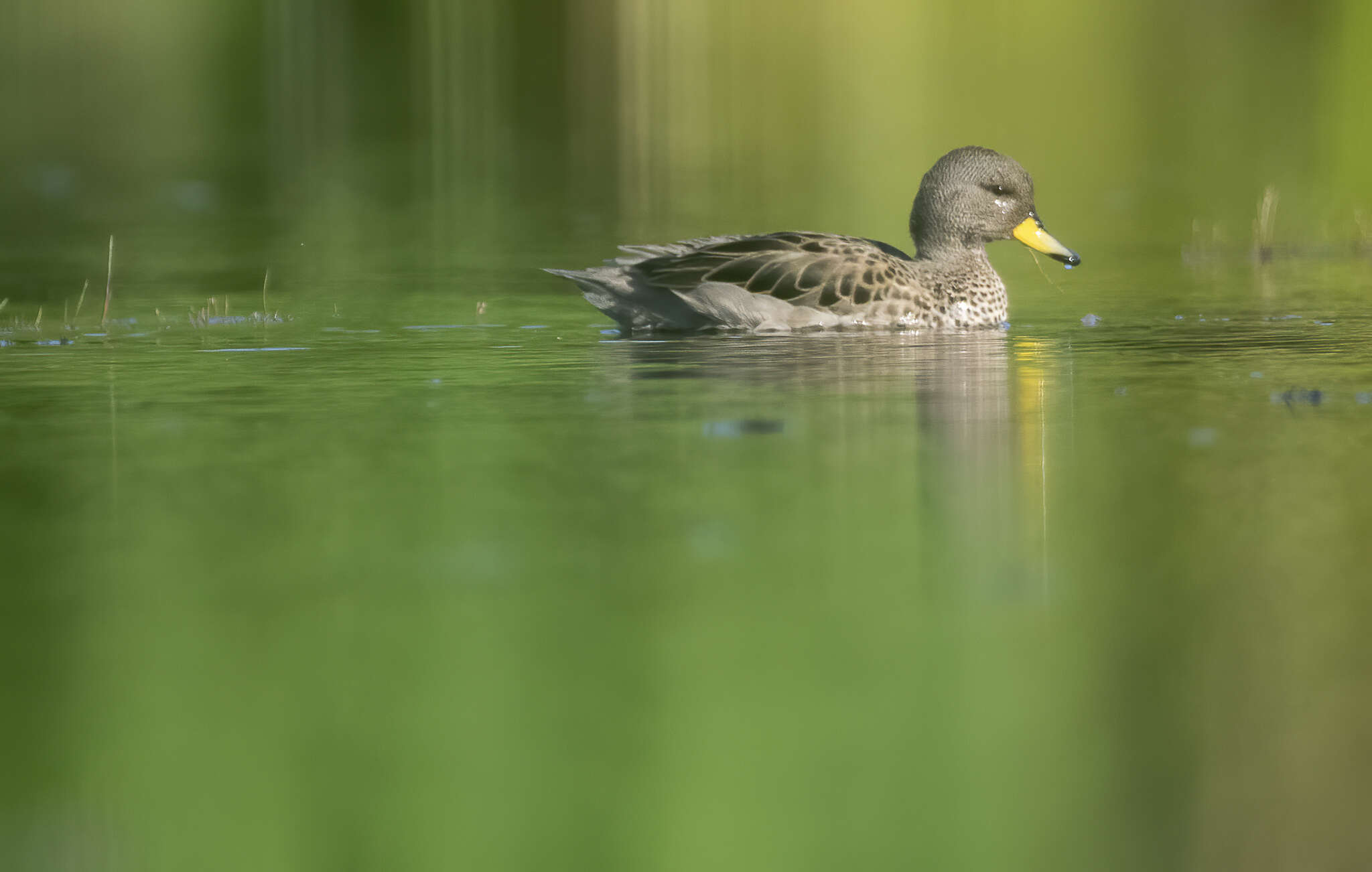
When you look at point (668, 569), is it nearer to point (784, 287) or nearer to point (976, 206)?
point (784, 287)

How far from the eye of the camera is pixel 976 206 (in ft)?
43.0

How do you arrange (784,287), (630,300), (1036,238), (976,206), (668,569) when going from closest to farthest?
1. (668,569)
2. (784,287)
3. (630,300)
4. (976,206)
5. (1036,238)

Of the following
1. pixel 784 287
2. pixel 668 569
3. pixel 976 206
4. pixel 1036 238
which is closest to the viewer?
pixel 668 569

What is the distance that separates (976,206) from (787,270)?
177cm

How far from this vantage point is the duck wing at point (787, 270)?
1201cm

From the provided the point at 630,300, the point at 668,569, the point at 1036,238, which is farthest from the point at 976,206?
the point at 668,569

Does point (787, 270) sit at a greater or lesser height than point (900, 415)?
greater

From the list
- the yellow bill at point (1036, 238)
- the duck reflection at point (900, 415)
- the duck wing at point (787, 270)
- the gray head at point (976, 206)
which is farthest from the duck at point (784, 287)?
the yellow bill at point (1036, 238)

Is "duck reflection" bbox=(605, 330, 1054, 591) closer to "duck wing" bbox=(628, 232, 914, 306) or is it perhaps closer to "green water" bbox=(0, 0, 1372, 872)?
"green water" bbox=(0, 0, 1372, 872)

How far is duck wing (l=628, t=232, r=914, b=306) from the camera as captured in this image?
12008 millimetres

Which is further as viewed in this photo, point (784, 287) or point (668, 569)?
point (784, 287)

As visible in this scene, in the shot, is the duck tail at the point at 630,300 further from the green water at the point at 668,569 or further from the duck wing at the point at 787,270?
the green water at the point at 668,569

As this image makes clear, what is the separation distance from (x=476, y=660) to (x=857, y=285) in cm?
728

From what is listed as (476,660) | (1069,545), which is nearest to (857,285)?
(1069,545)
